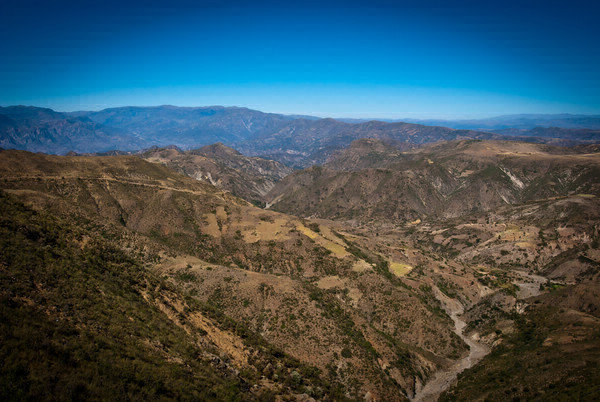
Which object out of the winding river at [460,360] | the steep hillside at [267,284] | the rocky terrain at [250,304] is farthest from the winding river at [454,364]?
the steep hillside at [267,284]

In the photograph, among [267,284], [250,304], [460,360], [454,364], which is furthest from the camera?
[460,360]

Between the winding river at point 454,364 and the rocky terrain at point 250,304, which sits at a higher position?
the rocky terrain at point 250,304

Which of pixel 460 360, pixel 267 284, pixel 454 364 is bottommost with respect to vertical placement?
pixel 460 360

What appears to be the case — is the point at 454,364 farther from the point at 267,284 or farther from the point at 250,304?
the point at 250,304

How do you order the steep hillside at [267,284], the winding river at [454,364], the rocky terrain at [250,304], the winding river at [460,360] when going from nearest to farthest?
1. the rocky terrain at [250,304]
2. the steep hillside at [267,284]
3. the winding river at [454,364]
4. the winding river at [460,360]

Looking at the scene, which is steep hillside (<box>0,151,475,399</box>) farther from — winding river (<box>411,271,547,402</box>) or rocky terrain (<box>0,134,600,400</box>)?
winding river (<box>411,271,547,402</box>)

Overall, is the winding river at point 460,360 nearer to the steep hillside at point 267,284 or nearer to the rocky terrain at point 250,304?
the rocky terrain at point 250,304

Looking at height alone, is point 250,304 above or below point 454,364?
above

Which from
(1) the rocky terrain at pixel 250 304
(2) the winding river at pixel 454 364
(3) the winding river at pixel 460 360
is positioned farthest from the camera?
(3) the winding river at pixel 460 360

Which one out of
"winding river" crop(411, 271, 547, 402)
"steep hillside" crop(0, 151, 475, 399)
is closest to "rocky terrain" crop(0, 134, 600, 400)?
"steep hillside" crop(0, 151, 475, 399)

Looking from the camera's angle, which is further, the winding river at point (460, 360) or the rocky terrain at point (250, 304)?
the winding river at point (460, 360)

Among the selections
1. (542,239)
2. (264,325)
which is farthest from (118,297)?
(542,239)

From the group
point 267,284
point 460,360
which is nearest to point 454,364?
point 460,360
